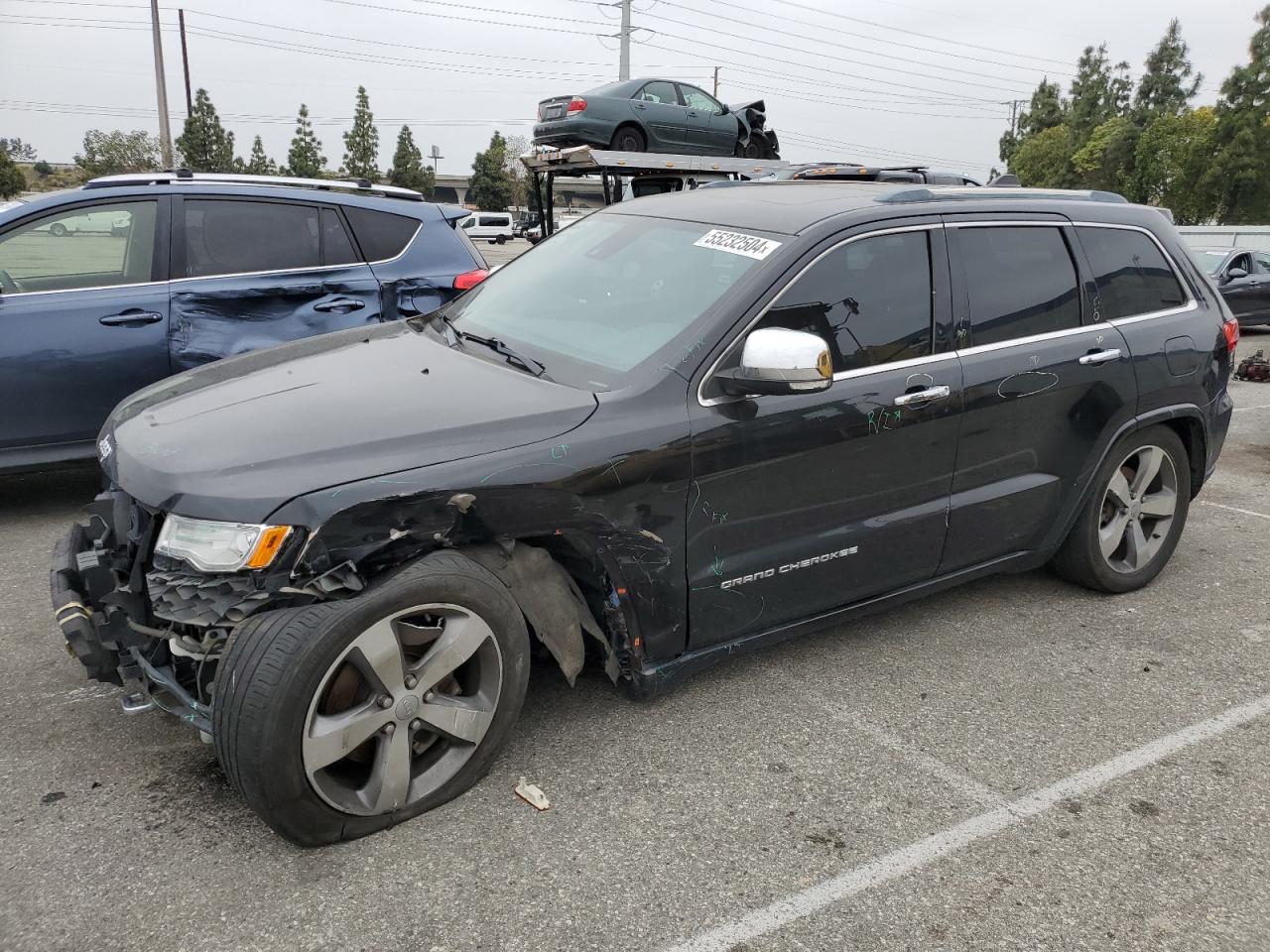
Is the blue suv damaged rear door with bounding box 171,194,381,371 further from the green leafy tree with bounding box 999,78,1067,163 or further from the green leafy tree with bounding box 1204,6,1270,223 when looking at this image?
the green leafy tree with bounding box 999,78,1067,163

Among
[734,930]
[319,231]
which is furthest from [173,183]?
[734,930]

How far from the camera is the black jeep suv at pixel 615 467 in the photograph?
95.0 inches

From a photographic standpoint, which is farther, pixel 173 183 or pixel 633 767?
pixel 173 183

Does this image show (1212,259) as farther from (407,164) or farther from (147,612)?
(407,164)

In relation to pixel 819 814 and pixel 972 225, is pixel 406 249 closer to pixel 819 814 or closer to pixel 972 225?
pixel 972 225

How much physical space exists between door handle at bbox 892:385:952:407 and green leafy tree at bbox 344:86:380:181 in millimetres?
72545

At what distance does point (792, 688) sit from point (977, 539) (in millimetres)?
950

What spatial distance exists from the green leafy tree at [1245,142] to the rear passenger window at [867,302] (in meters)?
44.3

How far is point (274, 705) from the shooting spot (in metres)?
2.29

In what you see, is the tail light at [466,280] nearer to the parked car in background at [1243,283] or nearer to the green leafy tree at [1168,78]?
the parked car in background at [1243,283]

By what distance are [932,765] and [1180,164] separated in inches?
1875

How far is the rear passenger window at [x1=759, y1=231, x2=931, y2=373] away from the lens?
316 centimetres

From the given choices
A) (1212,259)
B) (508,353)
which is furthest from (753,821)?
(1212,259)


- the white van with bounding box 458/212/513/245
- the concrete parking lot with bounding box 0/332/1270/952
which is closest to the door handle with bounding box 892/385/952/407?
the concrete parking lot with bounding box 0/332/1270/952
